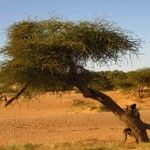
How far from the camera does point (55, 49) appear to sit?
19688 millimetres

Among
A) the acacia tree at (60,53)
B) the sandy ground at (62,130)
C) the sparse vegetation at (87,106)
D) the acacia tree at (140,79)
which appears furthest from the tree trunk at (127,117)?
the acacia tree at (140,79)

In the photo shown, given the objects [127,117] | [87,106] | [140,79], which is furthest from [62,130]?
[140,79]

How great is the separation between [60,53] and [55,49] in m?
0.25

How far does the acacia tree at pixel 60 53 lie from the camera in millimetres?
19375

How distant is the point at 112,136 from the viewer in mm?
25828

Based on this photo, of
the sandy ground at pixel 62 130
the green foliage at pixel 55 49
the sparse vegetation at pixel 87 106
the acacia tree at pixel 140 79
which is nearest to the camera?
the green foliage at pixel 55 49

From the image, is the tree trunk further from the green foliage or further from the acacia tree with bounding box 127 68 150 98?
the acacia tree with bounding box 127 68 150 98

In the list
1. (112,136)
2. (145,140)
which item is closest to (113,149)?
(145,140)

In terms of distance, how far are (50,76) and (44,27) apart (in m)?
1.90

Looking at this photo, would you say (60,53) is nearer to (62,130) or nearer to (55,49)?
(55,49)

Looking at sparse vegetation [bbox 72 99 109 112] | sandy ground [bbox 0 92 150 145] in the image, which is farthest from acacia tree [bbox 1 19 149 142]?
sparse vegetation [bbox 72 99 109 112]

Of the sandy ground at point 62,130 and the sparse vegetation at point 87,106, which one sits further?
the sparse vegetation at point 87,106

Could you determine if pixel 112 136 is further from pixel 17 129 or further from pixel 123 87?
pixel 123 87

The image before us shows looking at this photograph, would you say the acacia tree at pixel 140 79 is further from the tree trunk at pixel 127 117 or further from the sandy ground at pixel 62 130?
the tree trunk at pixel 127 117
